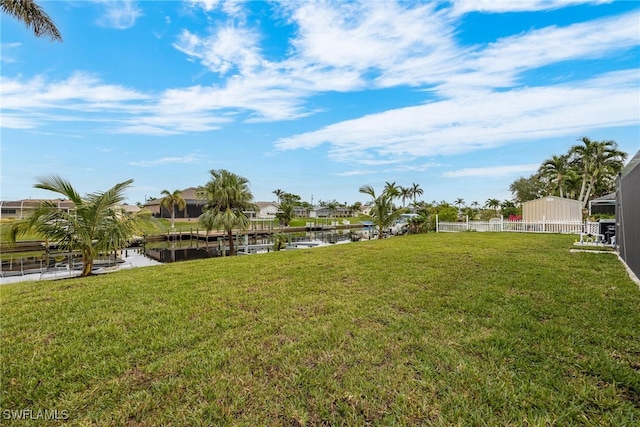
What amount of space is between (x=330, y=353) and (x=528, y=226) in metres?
18.0

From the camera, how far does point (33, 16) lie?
6441mm

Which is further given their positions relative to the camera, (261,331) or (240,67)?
(240,67)

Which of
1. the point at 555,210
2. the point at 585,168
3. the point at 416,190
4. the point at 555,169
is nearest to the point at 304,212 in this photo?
the point at 416,190

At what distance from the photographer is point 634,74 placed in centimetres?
949

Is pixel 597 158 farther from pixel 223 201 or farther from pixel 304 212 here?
pixel 304 212

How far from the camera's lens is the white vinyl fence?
1389 cm

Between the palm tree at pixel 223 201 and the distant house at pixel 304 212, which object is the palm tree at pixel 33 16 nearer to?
the palm tree at pixel 223 201

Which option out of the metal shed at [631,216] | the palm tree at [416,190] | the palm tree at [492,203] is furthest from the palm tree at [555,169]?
the palm tree at [416,190]

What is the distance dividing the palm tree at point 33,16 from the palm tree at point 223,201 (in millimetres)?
8155

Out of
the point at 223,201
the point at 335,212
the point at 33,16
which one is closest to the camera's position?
the point at 33,16

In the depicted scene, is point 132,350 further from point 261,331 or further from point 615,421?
point 615,421

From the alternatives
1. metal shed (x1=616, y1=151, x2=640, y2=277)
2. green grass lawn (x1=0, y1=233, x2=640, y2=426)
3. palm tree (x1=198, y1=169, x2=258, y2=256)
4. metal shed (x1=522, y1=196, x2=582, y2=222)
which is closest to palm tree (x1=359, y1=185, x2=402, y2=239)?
palm tree (x1=198, y1=169, x2=258, y2=256)

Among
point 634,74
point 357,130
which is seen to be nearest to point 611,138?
point 634,74

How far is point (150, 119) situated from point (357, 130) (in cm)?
1225
